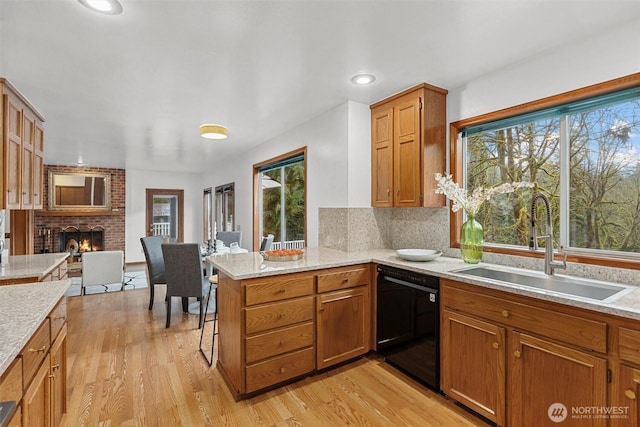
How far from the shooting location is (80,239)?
765cm

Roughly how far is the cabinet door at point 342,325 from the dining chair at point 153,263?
2.57 metres

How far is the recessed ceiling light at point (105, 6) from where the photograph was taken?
64.3 inches

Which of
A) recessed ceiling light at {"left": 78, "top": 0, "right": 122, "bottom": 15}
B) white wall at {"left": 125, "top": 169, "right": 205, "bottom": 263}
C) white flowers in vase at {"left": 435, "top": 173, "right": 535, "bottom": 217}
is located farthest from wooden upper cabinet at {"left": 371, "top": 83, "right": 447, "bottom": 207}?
white wall at {"left": 125, "top": 169, "right": 205, "bottom": 263}

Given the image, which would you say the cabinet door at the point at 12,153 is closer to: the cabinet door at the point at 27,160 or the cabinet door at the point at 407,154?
the cabinet door at the point at 27,160

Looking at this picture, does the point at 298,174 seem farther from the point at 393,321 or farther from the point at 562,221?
the point at 562,221

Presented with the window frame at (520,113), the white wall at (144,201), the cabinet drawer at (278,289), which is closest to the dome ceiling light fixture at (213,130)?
the cabinet drawer at (278,289)

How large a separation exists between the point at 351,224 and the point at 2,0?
9.03ft

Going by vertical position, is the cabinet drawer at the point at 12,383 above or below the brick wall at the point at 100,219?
below

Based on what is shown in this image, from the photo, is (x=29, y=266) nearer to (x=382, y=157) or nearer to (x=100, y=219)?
(x=382, y=157)

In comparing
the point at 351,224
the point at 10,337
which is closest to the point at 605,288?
the point at 351,224

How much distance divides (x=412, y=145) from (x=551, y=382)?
1.93 m

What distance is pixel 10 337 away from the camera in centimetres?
110

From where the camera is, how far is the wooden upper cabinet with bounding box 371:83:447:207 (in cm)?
276

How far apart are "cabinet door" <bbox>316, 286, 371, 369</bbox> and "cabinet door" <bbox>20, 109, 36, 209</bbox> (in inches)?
112
